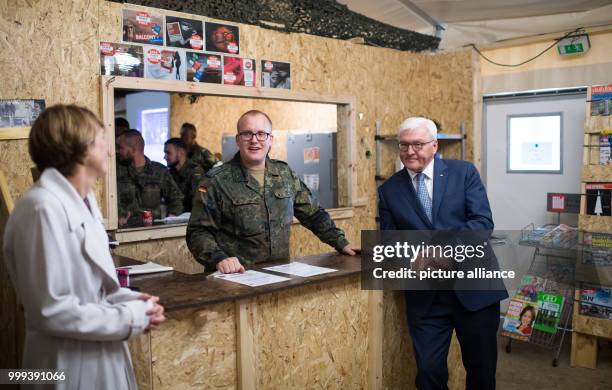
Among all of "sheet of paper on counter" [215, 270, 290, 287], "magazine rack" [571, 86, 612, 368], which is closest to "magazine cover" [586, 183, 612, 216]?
"magazine rack" [571, 86, 612, 368]

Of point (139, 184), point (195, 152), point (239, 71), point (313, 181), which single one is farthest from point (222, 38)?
point (195, 152)

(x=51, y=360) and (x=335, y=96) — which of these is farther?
(x=335, y=96)

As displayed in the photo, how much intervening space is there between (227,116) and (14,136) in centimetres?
454

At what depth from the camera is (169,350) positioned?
2.13m

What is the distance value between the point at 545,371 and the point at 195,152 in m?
4.16

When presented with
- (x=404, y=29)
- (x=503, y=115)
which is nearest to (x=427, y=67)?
(x=404, y=29)

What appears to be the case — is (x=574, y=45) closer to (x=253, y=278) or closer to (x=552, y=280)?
(x=552, y=280)

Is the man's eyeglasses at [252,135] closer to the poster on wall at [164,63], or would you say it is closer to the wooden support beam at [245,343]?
the wooden support beam at [245,343]

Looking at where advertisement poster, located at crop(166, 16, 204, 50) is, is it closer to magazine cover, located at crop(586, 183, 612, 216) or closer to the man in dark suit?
the man in dark suit

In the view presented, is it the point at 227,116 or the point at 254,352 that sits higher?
the point at 227,116

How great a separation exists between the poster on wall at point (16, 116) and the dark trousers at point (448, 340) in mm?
2531

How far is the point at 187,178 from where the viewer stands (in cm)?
595

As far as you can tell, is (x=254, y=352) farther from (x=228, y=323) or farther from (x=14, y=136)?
(x=14, y=136)

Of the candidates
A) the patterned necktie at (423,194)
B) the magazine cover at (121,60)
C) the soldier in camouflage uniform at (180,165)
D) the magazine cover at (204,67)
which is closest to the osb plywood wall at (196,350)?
the patterned necktie at (423,194)
